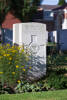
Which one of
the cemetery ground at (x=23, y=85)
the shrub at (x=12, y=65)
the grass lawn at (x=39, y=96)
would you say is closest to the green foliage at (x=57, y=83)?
the cemetery ground at (x=23, y=85)

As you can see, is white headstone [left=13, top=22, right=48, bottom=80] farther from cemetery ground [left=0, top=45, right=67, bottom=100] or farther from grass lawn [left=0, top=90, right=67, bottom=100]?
grass lawn [left=0, top=90, right=67, bottom=100]

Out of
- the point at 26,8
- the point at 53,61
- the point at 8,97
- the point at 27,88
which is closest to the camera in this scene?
the point at 8,97

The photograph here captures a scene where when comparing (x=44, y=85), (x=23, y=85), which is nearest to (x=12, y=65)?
(x=23, y=85)

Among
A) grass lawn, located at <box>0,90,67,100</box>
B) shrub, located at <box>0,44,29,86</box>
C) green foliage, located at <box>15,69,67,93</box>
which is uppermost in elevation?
shrub, located at <box>0,44,29,86</box>

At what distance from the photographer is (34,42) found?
331 inches

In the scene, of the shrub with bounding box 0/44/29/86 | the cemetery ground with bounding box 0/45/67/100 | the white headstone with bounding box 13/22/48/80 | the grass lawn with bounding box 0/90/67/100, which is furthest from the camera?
the white headstone with bounding box 13/22/48/80

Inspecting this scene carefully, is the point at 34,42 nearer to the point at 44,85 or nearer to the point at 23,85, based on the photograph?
the point at 44,85

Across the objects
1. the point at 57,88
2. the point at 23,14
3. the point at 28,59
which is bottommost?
the point at 57,88

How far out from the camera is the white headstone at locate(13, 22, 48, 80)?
27.1 feet

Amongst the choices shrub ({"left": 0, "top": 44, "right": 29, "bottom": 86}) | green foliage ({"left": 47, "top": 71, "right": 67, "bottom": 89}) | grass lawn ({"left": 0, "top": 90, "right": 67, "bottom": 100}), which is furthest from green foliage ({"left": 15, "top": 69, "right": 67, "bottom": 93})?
grass lawn ({"left": 0, "top": 90, "right": 67, "bottom": 100})

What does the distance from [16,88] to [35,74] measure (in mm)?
1404

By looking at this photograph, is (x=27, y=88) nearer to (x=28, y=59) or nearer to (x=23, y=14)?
(x=28, y=59)

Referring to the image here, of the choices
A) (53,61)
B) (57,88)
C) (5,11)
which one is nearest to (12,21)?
(5,11)

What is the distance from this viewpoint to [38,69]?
848 centimetres
